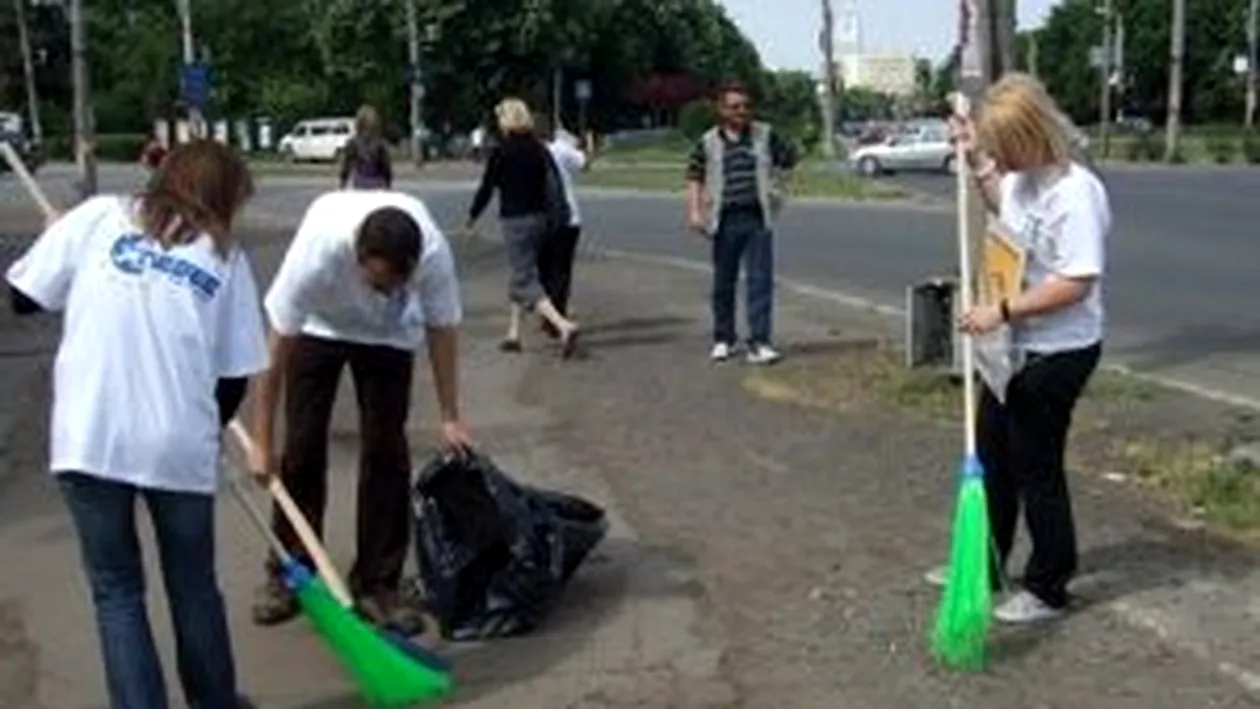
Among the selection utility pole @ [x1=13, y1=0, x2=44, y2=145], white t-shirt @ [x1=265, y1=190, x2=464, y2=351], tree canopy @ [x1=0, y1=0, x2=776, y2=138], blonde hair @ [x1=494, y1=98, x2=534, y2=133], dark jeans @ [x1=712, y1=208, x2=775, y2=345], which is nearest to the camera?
white t-shirt @ [x1=265, y1=190, x2=464, y2=351]

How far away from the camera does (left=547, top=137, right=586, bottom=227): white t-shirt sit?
14.2m

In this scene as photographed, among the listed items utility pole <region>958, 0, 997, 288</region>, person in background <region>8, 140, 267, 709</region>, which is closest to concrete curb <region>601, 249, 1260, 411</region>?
utility pole <region>958, 0, 997, 288</region>

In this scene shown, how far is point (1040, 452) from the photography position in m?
6.48

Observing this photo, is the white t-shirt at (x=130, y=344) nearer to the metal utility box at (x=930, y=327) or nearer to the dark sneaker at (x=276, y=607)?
the dark sneaker at (x=276, y=607)

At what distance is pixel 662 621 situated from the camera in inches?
265

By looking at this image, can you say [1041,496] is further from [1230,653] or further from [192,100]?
[192,100]

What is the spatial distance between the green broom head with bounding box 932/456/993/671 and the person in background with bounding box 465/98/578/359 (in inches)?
295

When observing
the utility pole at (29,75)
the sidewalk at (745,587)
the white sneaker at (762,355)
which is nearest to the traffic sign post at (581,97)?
the utility pole at (29,75)

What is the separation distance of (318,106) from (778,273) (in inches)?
2865

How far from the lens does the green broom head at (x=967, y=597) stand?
6066 mm

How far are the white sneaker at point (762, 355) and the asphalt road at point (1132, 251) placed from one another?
2.24 meters

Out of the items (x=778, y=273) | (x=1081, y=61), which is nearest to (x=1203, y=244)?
(x=778, y=273)

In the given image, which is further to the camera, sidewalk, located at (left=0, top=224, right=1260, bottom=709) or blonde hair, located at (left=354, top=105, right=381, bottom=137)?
blonde hair, located at (left=354, top=105, right=381, bottom=137)

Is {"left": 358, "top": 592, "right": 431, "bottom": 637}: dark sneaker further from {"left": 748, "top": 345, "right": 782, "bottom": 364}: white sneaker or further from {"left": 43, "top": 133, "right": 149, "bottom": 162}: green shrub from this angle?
{"left": 43, "top": 133, "right": 149, "bottom": 162}: green shrub
